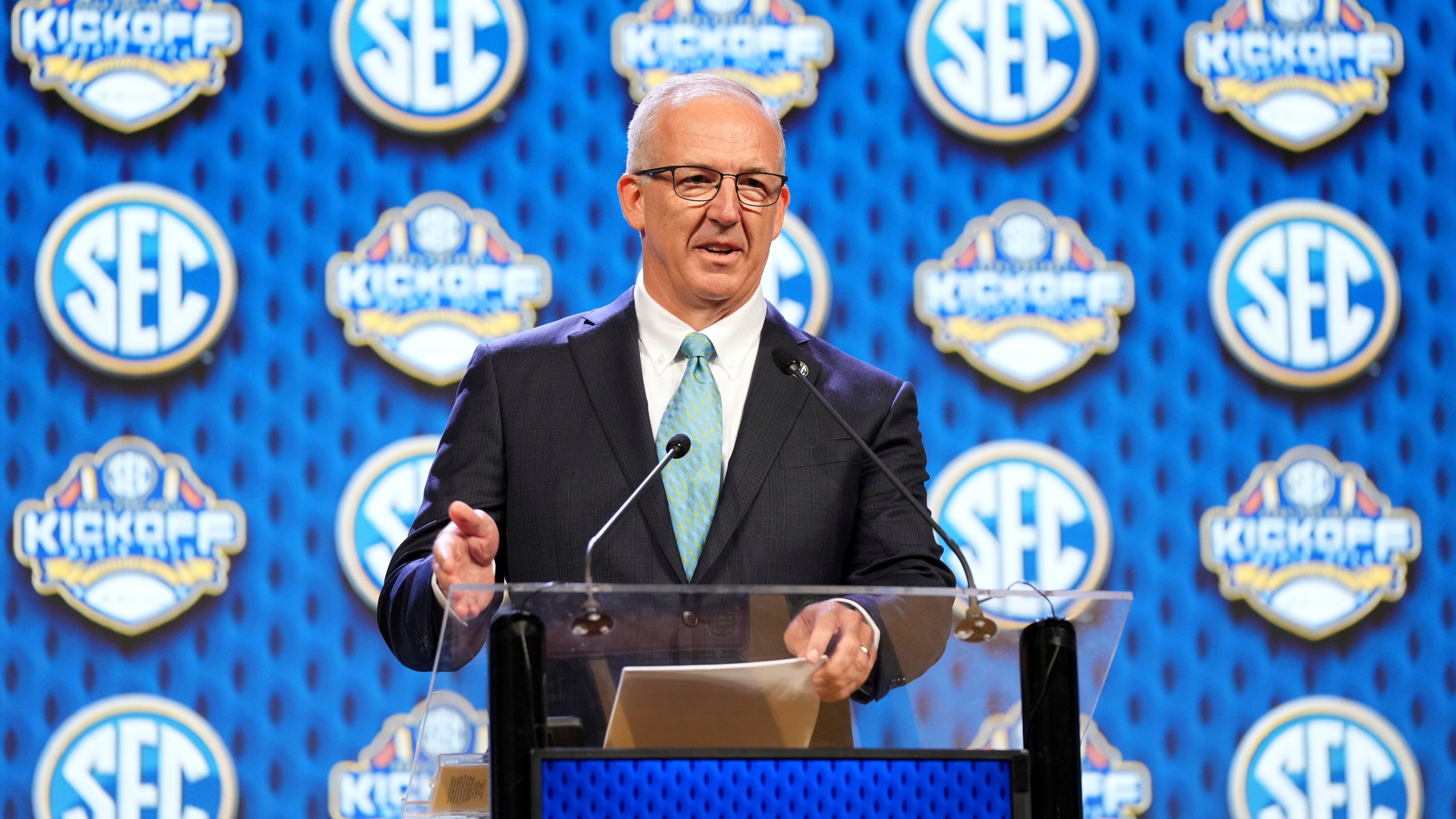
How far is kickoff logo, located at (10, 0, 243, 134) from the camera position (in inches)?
122

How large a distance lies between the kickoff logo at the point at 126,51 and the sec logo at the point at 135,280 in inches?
7.2

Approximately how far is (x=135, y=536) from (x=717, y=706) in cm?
215

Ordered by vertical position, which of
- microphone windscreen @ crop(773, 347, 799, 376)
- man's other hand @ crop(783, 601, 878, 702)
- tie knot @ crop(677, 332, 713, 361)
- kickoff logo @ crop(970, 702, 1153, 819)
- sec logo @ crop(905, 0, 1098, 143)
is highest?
sec logo @ crop(905, 0, 1098, 143)

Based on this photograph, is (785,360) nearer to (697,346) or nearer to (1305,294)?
(697,346)

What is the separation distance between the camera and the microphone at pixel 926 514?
1.34 m

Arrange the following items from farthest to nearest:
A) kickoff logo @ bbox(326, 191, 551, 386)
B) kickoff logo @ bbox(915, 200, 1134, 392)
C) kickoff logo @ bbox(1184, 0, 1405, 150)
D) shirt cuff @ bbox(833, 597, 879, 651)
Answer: kickoff logo @ bbox(1184, 0, 1405, 150)
kickoff logo @ bbox(915, 200, 1134, 392)
kickoff logo @ bbox(326, 191, 551, 386)
shirt cuff @ bbox(833, 597, 879, 651)

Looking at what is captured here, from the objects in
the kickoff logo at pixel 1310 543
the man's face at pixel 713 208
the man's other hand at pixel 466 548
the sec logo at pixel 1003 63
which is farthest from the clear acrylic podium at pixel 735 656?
the sec logo at pixel 1003 63

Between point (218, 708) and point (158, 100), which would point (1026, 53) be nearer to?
point (158, 100)

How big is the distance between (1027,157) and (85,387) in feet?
6.75

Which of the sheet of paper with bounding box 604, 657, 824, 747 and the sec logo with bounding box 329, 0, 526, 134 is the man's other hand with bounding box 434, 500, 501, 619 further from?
the sec logo with bounding box 329, 0, 526, 134

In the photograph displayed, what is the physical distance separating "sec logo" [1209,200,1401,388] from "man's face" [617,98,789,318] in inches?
66.1

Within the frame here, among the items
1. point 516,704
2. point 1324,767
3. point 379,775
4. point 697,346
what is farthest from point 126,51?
point 1324,767

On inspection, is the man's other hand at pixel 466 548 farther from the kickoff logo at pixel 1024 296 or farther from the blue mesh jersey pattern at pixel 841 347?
the kickoff logo at pixel 1024 296

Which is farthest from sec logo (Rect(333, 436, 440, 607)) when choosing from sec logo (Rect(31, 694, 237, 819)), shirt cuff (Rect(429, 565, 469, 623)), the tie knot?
shirt cuff (Rect(429, 565, 469, 623))
